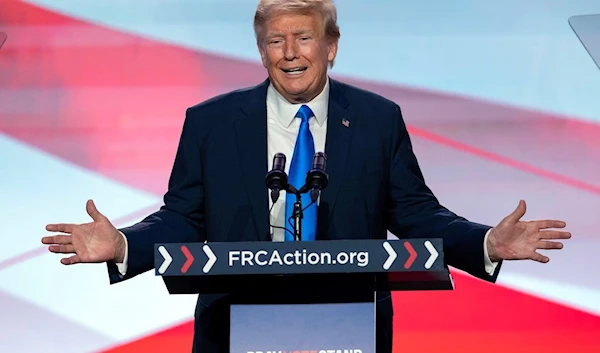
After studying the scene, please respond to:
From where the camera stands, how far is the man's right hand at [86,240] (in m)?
2.50

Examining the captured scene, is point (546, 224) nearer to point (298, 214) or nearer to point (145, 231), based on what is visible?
point (298, 214)

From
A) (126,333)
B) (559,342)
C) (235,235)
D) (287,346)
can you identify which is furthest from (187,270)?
(559,342)

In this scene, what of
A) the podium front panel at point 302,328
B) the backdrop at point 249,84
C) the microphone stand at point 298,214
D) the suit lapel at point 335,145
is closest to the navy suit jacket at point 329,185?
the suit lapel at point 335,145

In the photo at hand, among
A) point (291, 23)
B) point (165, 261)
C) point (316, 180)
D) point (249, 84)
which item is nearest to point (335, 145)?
point (291, 23)

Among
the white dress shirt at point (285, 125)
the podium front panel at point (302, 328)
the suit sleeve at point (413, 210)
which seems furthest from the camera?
the white dress shirt at point (285, 125)

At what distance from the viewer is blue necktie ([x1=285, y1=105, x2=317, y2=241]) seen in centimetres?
277

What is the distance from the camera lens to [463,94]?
14.5 feet

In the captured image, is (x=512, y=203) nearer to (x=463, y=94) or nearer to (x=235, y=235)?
(x=463, y=94)

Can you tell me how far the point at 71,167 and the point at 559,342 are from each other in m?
2.05

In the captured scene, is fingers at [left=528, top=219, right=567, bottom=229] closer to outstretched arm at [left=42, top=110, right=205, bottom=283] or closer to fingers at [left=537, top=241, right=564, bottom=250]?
fingers at [left=537, top=241, right=564, bottom=250]

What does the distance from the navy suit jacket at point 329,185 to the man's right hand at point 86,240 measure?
15 cm

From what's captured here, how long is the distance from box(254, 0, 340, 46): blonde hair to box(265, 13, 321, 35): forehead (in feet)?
0.04

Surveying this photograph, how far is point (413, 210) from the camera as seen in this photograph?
2988 millimetres

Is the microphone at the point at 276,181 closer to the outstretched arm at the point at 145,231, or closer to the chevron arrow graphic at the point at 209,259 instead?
the chevron arrow graphic at the point at 209,259
